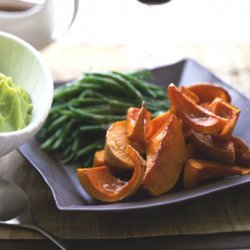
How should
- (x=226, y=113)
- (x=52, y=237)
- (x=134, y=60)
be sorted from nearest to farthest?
(x=52, y=237) → (x=226, y=113) → (x=134, y=60)

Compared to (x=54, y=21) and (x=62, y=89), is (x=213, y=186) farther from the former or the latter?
(x=54, y=21)

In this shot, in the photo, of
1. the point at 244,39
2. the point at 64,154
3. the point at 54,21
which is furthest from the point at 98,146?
the point at 244,39

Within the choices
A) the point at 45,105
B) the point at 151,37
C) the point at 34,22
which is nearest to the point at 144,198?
the point at 45,105

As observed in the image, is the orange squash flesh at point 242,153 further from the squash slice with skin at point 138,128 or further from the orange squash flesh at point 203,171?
the squash slice with skin at point 138,128

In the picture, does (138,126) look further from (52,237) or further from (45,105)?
(52,237)

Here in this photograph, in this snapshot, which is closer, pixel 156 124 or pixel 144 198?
pixel 144 198
